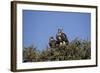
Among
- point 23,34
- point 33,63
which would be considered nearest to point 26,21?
point 23,34

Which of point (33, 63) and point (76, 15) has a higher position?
point (76, 15)

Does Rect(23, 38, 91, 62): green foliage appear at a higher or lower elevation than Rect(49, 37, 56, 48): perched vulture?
lower

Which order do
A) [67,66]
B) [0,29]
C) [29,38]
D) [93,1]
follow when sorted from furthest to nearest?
[93,1] → [67,66] → [29,38] → [0,29]

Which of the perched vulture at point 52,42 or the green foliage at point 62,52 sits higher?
the perched vulture at point 52,42

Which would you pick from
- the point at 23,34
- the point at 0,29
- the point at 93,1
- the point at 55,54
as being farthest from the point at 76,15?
the point at 0,29

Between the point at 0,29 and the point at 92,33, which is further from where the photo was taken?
the point at 92,33

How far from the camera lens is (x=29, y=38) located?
182 centimetres

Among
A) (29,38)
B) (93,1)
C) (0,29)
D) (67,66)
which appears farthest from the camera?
(93,1)

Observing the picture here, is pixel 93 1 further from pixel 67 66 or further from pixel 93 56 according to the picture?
pixel 67 66

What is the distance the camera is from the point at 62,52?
1941mm

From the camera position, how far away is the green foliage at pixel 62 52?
1.83m

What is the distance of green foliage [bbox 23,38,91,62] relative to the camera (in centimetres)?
183

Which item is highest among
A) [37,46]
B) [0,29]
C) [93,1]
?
[93,1]

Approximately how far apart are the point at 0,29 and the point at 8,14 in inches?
5.3
